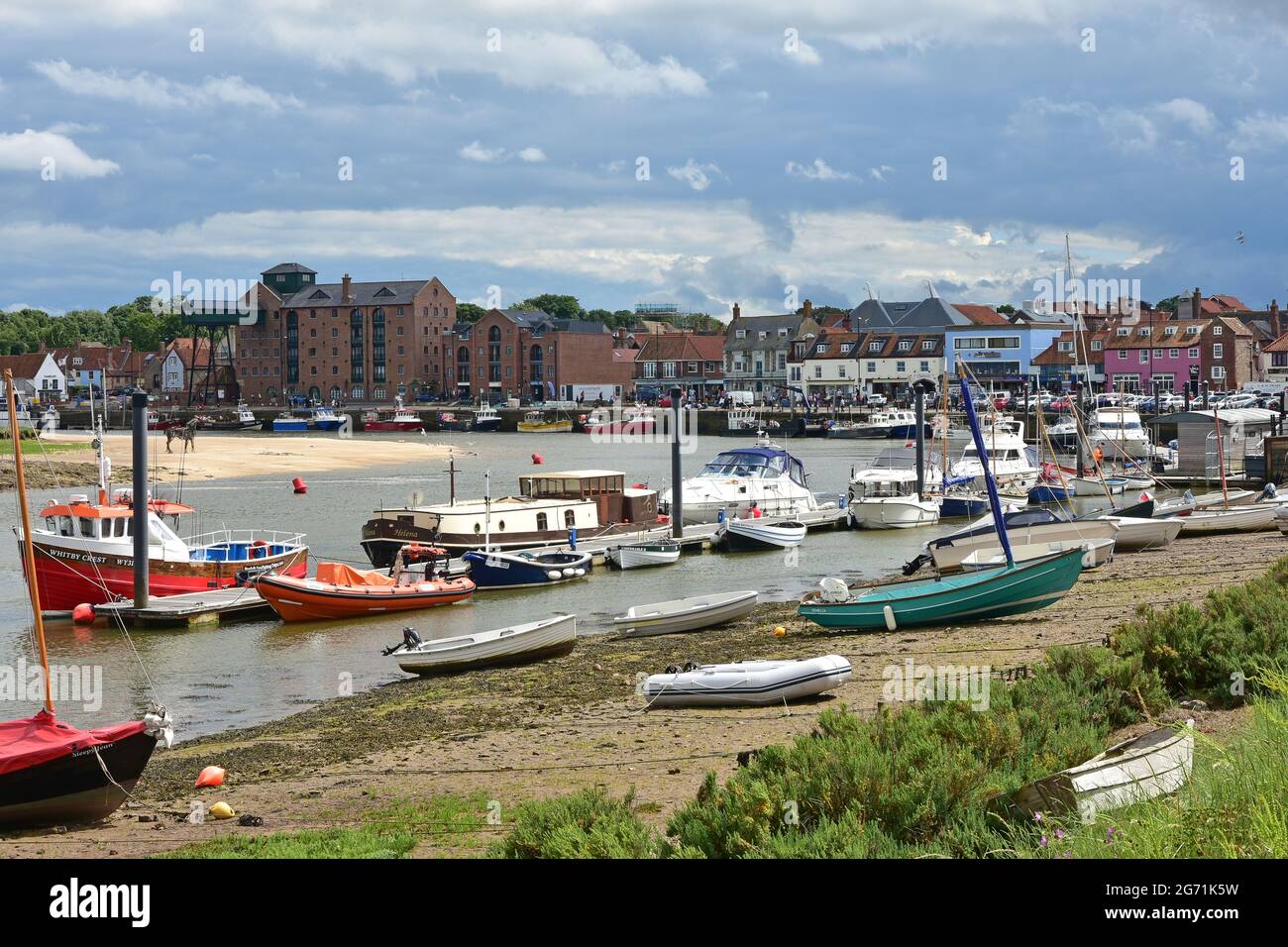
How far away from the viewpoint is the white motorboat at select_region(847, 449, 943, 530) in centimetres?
5500

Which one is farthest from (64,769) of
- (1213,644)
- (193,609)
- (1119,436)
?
(1119,436)

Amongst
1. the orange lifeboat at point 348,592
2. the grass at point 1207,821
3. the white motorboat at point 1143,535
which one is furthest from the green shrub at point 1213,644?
the white motorboat at point 1143,535

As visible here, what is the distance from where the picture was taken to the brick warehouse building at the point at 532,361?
182000 millimetres

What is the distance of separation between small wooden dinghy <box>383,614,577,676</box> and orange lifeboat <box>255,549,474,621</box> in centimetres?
746

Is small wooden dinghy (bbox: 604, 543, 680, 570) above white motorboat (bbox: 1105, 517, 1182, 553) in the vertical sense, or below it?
below

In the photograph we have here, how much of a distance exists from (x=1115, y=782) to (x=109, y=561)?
103ft

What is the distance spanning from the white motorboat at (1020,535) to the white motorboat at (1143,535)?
3.49m

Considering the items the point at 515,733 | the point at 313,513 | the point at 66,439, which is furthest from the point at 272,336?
the point at 515,733

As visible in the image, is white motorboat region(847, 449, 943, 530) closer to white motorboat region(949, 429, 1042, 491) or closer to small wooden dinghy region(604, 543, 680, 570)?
white motorboat region(949, 429, 1042, 491)

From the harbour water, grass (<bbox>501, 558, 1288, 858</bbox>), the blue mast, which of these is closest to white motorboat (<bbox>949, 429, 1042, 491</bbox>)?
the harbour water

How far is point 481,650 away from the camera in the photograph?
2639cm
